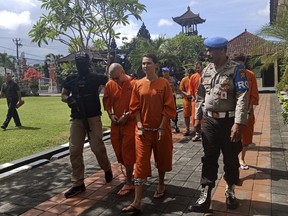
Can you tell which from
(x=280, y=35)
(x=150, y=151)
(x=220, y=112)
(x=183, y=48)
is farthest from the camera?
(x=183, y=48)

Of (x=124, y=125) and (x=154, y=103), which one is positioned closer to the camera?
(x=154, y=103)

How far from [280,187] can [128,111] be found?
2258 mm

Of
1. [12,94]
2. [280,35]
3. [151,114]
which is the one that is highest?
[280,35]

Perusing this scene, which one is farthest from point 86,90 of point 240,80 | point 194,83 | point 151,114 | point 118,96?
point 194,83

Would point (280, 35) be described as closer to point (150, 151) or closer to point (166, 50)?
point (150, 151)

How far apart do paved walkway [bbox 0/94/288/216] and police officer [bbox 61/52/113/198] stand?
358mm

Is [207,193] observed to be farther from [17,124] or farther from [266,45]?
[266,45]

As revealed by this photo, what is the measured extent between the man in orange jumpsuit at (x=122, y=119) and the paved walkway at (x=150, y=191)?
0.42m

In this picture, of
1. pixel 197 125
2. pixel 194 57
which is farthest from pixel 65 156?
pixel 194 57

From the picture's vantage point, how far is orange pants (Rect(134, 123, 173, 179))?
337cm

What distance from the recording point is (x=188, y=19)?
50.8 metres

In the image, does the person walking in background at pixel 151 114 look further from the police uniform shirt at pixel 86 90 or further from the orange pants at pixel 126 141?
the police uniform shirt at pixel 86 90

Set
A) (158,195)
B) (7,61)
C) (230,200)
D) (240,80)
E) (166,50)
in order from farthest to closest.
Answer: (7,61) < (166,50) < (158,195) < (230,200) < (240,80)

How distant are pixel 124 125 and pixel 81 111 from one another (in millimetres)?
613
